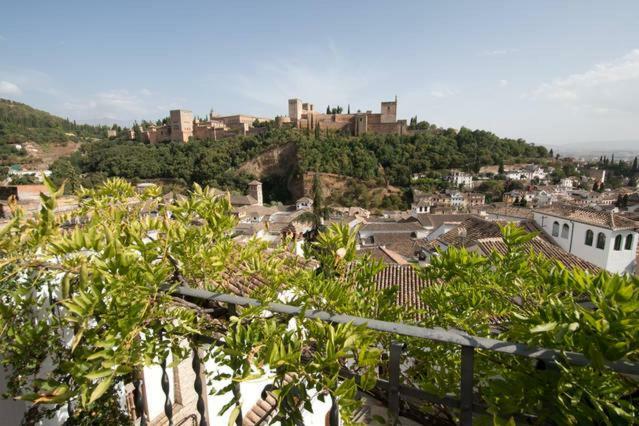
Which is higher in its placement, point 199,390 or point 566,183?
point 199,390

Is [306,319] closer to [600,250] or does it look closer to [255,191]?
[600,250]

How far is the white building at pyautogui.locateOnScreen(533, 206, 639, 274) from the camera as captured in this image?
1812cm

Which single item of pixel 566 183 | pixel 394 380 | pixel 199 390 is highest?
pixel 394 380

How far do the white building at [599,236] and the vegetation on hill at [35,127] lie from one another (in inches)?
4592

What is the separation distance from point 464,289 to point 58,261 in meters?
2.11

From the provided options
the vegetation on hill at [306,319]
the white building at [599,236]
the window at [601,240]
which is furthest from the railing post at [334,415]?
the window at [601,240]

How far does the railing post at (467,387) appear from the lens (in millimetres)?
1214

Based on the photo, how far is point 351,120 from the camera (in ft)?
285

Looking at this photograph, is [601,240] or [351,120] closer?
[601,240]

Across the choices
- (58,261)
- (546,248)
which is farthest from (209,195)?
(546,248)

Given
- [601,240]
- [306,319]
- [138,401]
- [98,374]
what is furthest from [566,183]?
[98,374]

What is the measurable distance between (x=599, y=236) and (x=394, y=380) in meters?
22.9

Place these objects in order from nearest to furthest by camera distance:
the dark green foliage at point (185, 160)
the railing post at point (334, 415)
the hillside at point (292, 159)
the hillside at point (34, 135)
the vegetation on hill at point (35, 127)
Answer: the railing post at point (334, 415), the hillside at point (292, 159), the dark green foliage at point (185, 160), the hillside at point (34, 135), the vegetation on hill at point (35, 127)

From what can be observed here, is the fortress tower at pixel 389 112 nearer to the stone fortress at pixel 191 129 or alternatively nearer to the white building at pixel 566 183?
the stone fortress at pixel 191 129
